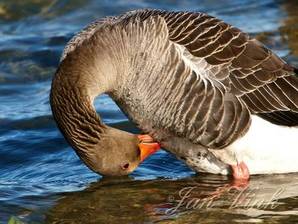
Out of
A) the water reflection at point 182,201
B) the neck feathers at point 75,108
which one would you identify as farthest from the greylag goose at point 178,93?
the water reflection at point 182,201

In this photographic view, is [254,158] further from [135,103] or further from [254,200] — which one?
[135,103]

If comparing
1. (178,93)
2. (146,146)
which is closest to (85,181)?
(146,146)

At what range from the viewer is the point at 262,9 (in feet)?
64.7

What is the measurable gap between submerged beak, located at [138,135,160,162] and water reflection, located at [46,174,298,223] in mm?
482

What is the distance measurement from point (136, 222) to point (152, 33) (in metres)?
2.36

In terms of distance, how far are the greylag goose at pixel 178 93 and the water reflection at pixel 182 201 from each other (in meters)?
0.34

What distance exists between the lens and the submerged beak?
10.3m

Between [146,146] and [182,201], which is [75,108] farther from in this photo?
[182,201]

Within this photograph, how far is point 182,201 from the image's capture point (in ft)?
33.0

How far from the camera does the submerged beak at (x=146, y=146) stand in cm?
1034

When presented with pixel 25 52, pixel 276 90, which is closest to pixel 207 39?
pixel 276 90

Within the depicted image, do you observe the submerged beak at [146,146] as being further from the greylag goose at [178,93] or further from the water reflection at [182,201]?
the water reflection at [182,201]

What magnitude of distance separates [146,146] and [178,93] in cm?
80

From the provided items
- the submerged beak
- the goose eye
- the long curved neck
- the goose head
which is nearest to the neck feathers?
the long curved neck
